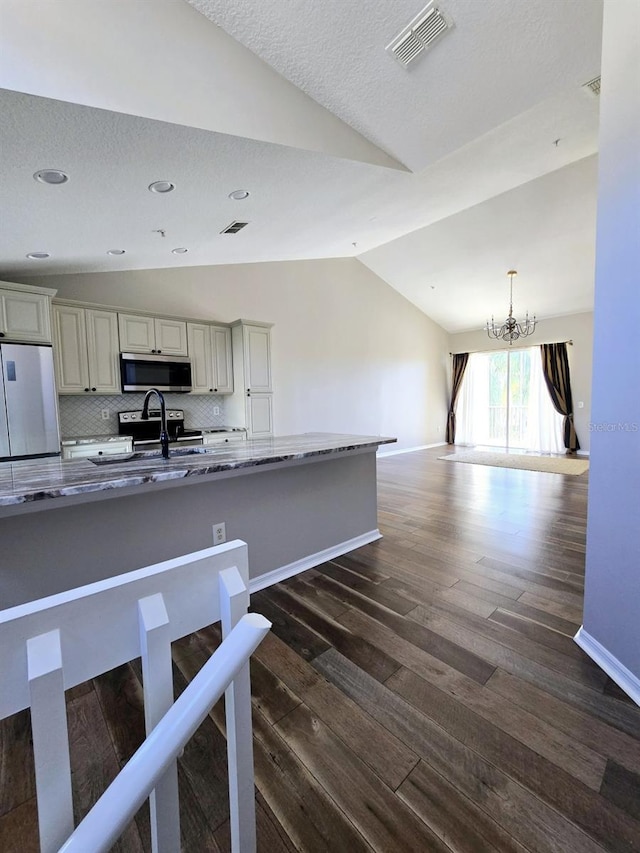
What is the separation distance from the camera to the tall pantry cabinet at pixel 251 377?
4645 millimetres

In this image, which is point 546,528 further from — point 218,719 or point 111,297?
point 111,297

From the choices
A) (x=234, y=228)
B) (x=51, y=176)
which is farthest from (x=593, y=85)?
(x=51, y=176)

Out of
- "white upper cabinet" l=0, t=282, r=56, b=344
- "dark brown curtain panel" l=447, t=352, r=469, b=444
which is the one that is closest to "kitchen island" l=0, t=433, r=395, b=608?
"white upper cabinet" l=0, t=282, r=56, b=344

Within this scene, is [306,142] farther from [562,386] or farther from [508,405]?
[508,405]

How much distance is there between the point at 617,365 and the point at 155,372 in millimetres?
3935

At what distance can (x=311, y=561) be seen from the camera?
2.61 meters

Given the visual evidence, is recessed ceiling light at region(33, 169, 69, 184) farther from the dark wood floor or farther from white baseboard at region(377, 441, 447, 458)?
white baseboard at region(377, 441, 447, 458)

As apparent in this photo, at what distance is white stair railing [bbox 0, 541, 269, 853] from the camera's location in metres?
0.45

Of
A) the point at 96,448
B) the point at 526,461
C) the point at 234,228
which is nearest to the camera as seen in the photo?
the point at 234,228

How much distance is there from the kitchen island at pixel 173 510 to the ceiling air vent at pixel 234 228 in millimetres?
1948

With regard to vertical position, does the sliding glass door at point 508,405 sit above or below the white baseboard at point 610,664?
above

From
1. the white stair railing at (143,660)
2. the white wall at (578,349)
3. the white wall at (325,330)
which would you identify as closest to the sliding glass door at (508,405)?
the white wall at (578,349)

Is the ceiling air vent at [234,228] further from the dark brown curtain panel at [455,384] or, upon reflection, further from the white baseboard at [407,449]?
the dark brown curtain panel at [455,384]

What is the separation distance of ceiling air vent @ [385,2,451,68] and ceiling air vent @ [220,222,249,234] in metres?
1.64
